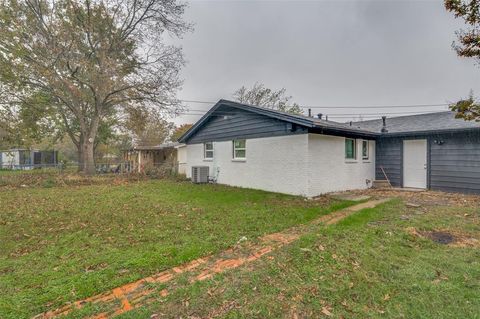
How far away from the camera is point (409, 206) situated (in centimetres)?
705

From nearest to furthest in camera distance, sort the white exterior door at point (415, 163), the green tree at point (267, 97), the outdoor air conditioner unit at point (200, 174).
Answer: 1. the white exterior door at point (415, 163)
2. the outdoor air conditioner unit at point (200, 174)
3. the green tree at point (267, 97)

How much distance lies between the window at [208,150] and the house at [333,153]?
2.50ft

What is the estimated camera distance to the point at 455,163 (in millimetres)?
9422

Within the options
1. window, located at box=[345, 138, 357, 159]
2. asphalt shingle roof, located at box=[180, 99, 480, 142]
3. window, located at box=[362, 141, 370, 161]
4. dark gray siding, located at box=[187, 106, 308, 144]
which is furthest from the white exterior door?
dark gray siding, located at box=[187, 106, 308, 144]

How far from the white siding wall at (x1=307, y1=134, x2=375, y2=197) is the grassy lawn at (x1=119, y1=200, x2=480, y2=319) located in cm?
432

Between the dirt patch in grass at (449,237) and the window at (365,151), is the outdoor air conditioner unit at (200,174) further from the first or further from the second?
Answer: the dirt patch in grass at (449,237)

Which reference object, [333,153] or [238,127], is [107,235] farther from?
[333,153]

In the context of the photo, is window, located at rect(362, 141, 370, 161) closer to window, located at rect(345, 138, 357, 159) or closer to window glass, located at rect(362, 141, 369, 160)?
window glass, located at rect(362, 141, 369, 160)

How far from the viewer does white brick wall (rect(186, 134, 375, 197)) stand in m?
8.58

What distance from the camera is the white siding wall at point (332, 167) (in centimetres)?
860

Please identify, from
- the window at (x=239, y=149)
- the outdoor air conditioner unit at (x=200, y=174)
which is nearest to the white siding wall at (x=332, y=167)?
the window at (x=239, y=149)

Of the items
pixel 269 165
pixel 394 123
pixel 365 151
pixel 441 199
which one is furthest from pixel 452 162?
pixel 269 165

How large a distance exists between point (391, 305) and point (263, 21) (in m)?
13.2

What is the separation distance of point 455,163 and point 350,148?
3.82m
